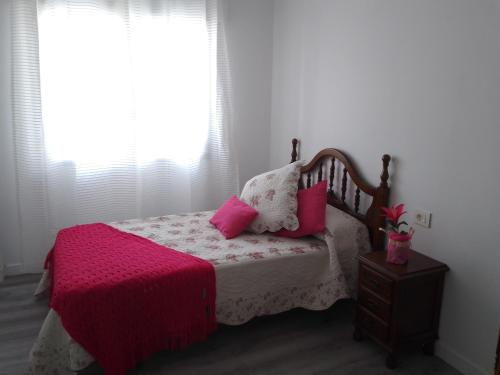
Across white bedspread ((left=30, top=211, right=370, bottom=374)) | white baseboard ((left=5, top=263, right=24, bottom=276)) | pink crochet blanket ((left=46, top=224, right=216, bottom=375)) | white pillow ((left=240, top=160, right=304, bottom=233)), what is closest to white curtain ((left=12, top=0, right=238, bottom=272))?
white baseboard ((left=5, top=263, right=24, bottom=276))

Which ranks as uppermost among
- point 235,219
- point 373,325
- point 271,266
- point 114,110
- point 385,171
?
point 114,110

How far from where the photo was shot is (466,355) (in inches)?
88.6

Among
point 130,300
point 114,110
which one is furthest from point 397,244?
point 114,110

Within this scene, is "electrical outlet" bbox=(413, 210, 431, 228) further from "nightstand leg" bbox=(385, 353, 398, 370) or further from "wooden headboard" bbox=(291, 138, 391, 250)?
"nightstand leg" bbox=(385, 353, 398, 370)

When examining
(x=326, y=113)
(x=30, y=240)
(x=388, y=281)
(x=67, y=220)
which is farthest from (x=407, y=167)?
(x=30, y=240)

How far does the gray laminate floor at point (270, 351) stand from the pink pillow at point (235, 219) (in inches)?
24.1

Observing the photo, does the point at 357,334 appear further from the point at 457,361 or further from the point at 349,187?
the point at 349,187

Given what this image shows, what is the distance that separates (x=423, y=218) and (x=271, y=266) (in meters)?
0.93

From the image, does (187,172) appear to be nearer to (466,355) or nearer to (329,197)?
(329,197)

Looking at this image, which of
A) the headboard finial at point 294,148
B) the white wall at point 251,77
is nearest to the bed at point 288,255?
the headboard finial at point 294,148

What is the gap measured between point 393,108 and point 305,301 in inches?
52.2

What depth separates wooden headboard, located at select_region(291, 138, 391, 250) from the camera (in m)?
2.68

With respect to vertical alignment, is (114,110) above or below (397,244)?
above

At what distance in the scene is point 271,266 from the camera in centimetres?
253
